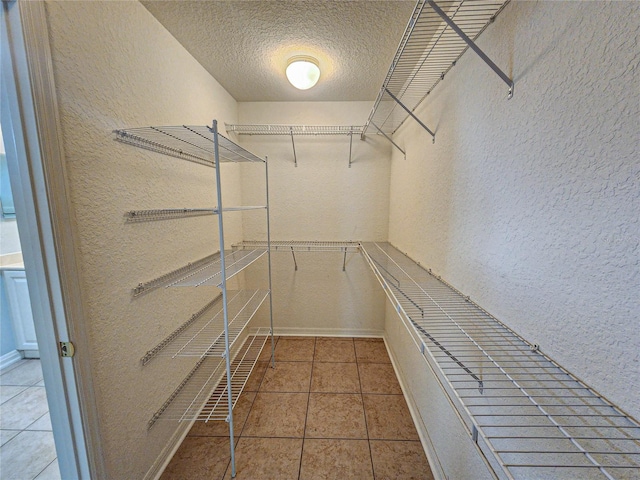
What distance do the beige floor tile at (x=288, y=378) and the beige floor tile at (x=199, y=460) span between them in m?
0.45

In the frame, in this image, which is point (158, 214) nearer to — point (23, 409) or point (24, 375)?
point (23, 409)

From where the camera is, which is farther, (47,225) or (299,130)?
(299,130)

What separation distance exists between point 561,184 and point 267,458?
178cm

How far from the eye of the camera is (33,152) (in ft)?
2.34

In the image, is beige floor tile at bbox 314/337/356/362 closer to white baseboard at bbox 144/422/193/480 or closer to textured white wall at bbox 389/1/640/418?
white baseboard at bbox 144/422/193/480

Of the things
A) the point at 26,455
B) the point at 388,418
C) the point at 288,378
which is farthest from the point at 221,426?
the point at 388,418

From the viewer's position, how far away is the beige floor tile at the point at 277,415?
1.47m

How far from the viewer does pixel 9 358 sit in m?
→ 1.93

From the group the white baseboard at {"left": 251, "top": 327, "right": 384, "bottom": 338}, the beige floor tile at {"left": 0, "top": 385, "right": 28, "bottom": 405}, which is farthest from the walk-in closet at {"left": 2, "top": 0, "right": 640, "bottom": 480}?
the beige floor tile at {"left": 0, "top": 385, "right": 28, "bottom": 405}

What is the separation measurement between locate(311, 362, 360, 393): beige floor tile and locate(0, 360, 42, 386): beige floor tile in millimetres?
2106

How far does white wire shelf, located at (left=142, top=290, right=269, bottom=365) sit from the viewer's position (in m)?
1.27

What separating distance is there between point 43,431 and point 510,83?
9.43ft

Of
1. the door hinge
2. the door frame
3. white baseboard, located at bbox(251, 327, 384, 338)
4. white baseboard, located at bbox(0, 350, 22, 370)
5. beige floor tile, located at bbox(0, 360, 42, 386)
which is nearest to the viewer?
the door frame

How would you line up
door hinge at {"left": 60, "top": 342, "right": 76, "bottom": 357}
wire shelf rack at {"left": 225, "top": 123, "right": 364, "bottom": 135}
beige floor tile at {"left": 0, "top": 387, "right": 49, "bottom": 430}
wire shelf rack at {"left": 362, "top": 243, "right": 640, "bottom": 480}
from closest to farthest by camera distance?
wire shelf rack at {"left": 362, "top": 243, "right": 640, "bottom": 480}, door hinge at {"left": 60, "top": 342, "right": 76, "bottom": 357}, beige floor tile at {"left": 0, "top": 387, "right": 49, "bottom": 430}, wire shelf rack at {"left": 225, "top": 123, "right": 364, "bottom": 135}
